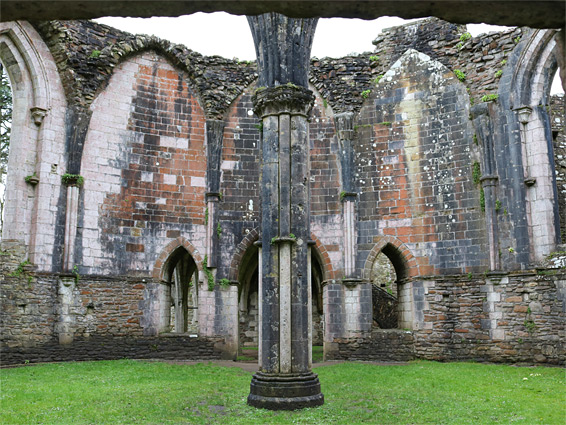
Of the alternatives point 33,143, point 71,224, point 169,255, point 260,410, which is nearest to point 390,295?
point 169,255

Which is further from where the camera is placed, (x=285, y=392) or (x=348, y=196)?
(x=348, y=196)

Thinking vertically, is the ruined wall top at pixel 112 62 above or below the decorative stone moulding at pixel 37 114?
above

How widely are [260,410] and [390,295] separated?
38.4 feet

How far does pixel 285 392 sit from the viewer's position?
26.2 ft

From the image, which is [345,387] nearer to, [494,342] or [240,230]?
[494,342]

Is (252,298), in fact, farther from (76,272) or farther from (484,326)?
(484,326)

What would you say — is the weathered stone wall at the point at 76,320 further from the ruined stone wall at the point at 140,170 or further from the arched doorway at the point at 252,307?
the arched doorway at the point at 252,307

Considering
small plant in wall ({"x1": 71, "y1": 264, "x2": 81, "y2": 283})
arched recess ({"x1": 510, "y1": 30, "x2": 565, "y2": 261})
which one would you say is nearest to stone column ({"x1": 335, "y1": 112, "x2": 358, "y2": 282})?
arched recess ({"x1": 510, "y1": 30, "x2": 565, "y2": 261})

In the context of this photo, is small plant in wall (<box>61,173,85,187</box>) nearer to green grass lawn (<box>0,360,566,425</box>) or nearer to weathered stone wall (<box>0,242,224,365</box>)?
weathered stone wall (<box>0,242,224,365</box>)

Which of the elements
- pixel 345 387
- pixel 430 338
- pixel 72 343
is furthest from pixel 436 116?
pixel 72 343

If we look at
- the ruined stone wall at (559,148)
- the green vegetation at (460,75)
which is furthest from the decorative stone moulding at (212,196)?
the ruined stone wall at (559,148)

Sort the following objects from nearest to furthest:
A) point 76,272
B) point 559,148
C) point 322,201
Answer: point 76,272 < point 322,201 < point 559,148

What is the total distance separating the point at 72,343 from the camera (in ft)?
43.8

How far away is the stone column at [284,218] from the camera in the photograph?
8.20 meters
